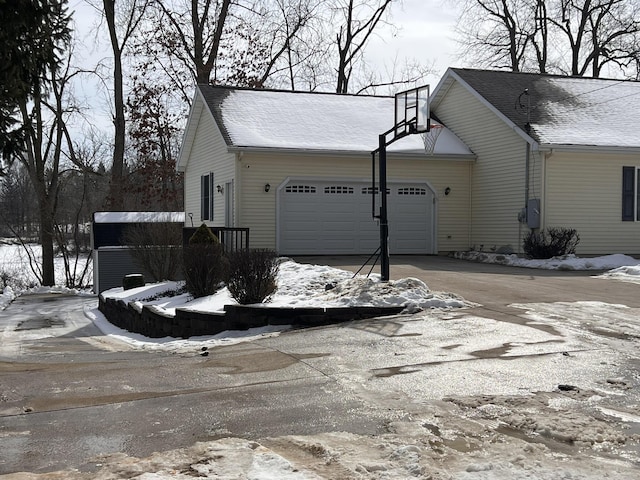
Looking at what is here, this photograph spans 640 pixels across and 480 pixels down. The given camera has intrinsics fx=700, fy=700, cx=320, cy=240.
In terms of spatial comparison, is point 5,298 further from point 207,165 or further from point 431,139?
point 431,139

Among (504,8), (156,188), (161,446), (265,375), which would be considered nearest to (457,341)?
(265,375)

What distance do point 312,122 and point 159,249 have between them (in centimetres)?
634

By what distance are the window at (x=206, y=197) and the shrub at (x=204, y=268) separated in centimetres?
969

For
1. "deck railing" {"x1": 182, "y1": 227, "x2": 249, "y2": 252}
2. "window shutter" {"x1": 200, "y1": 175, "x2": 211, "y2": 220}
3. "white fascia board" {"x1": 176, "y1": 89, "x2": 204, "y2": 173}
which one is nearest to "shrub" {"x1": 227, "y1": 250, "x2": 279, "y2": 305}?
"deck railing" {"x1": 182, "y1": 227, "x2": 249, "y2": 252}

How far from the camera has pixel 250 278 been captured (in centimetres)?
1035

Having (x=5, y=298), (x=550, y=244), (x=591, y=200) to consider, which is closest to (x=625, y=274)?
(x=550, y=244)

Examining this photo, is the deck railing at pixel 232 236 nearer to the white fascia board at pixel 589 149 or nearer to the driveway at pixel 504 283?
the driveway at pixel 504 283

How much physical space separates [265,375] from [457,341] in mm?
2330

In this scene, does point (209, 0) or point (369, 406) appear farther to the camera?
point (209, 0)

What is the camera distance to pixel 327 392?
5875 mm

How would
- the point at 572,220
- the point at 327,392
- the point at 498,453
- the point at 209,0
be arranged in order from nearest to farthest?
the point at 498,453 < the point at 327,392 < the point at 572,220 < the point at 209,0

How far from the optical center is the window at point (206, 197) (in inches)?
881

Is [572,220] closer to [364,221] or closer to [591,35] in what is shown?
[364,221]

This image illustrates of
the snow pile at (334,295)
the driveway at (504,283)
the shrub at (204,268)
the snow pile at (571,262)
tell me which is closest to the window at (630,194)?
the snow pile at (571,262)
